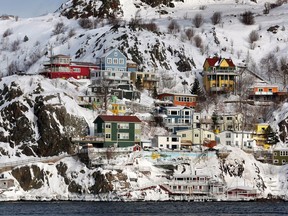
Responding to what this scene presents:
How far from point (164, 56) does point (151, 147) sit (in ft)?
122

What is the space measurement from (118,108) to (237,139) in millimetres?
16877

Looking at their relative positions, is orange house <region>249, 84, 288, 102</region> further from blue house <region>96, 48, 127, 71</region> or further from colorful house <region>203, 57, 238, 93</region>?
blue house <region>96, 48, 127, 71</region>

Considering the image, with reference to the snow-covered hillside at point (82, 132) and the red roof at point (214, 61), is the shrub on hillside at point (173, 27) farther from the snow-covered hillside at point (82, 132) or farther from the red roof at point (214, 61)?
the red roof at point (214, 61)

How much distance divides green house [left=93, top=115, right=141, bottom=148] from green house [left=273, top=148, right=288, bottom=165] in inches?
694

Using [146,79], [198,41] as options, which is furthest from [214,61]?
[198,41]

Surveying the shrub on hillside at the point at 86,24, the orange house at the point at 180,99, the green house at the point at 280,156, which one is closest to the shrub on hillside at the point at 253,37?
the shrub on hillside at the point at 86,24

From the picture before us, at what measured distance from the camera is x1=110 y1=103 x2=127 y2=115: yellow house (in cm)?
14838

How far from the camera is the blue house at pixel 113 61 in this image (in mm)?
163375

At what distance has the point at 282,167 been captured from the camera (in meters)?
139

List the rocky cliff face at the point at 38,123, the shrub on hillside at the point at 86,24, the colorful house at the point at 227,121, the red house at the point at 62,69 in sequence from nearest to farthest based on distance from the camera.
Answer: the rocky cliff face at the point at 38,123
the colorful house at the point at 227,121
the red house at the point at 62,69
the shrub on hillside at the point at 86,24

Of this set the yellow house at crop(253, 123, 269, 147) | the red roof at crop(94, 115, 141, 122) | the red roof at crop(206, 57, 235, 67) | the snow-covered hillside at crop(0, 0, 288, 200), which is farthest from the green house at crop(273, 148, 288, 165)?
the red roof at crop(206, 57, 235, 67)

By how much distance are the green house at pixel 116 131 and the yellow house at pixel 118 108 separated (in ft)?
26.5

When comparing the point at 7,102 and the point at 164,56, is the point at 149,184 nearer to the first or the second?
the point at 7,102

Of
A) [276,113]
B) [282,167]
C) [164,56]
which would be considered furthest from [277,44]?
[282,167]
